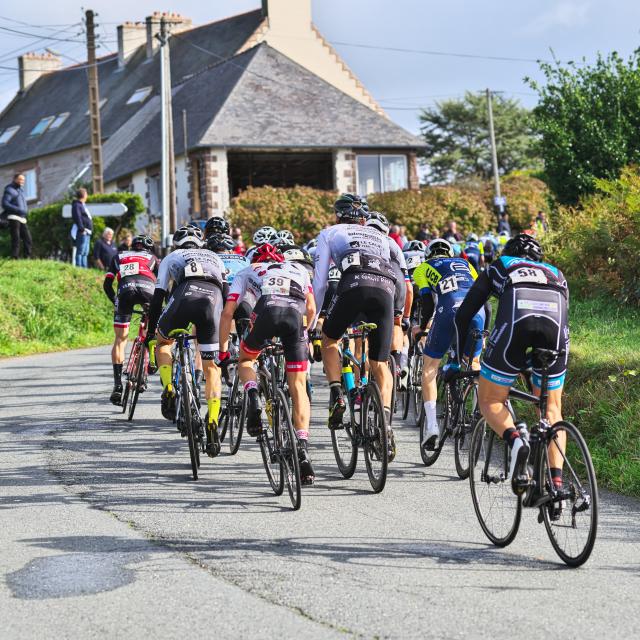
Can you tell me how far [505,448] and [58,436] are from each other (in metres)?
6.02

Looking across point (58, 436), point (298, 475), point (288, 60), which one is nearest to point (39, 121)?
point (288, 60)

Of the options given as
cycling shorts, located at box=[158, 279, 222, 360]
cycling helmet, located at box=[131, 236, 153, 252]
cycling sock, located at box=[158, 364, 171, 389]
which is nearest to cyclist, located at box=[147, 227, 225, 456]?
cycling shorts, located at box=[158, 279, 222, 360]

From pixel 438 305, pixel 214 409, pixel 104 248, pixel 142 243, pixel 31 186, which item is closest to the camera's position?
pixel 214 409

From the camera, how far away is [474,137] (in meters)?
79.8

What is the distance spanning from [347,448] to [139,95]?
164ft

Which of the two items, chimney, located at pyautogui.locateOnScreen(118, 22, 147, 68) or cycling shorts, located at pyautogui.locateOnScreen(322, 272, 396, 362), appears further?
chimney, located at pyautogui.locateOnScreen(118, 22, 147, 68)

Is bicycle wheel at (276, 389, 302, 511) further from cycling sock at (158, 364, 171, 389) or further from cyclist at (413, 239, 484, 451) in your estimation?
cycling sock at (158, 364, 171, 389)

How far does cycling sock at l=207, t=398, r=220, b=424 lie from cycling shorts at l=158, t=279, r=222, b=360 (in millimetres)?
393

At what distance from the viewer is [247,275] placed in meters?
8.97

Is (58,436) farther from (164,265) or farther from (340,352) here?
(340,352)

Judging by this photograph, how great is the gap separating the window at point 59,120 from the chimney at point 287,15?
13.7m

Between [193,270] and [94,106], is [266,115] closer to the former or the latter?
[94,106]

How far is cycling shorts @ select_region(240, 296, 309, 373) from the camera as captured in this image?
8641 mm

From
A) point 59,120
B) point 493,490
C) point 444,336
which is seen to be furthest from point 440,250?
point 59,120
